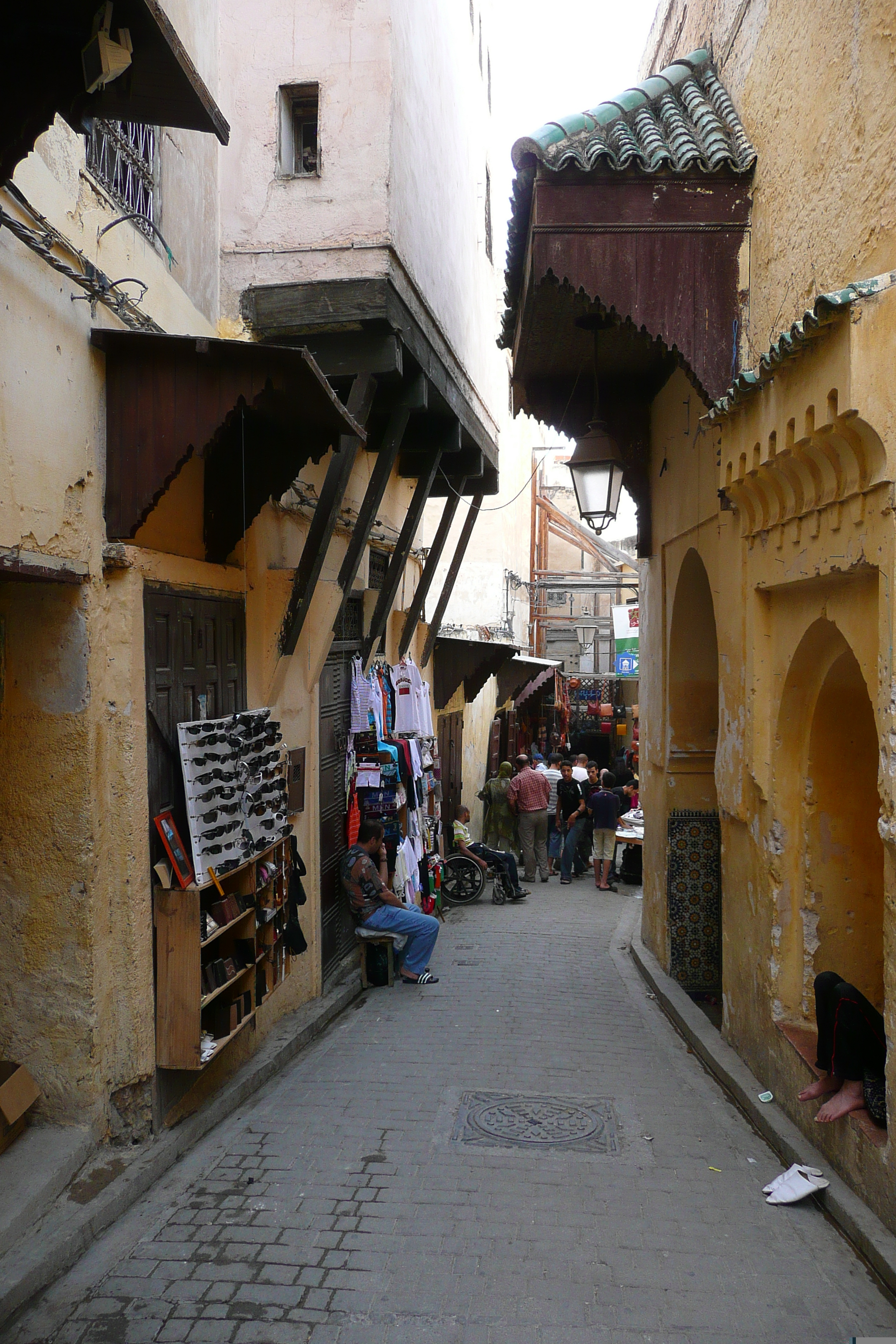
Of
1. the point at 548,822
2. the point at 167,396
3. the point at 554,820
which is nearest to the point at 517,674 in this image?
the point at 554,820

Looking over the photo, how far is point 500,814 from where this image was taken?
14.8m

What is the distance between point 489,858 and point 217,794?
26.1 feet

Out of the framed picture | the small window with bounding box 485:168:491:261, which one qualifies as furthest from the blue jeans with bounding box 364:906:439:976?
the small window with bounding box 485:168:491:261

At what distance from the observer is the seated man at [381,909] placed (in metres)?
8.27

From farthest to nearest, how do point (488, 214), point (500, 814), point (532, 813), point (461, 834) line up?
point (500, 814), point (532, 813), point (461, 834), point (488, 214)

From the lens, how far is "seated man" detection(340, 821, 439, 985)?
27.1 ft

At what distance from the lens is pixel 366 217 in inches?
278

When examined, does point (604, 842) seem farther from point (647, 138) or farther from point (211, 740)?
point (647, 138)

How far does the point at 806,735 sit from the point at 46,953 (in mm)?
4141

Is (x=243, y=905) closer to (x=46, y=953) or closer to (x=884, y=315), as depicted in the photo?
(x=46, y=953)

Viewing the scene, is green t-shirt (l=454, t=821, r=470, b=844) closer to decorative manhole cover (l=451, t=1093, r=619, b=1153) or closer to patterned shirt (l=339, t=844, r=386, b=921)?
patterned shirt (l=339, t=844, r=386, b=921)

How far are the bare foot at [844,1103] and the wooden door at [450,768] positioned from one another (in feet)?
28.5

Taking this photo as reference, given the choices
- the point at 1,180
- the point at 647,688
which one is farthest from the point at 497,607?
the point at 1,180

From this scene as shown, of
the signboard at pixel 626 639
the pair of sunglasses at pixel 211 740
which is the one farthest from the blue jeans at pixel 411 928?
the signboard at pixel 626 639
